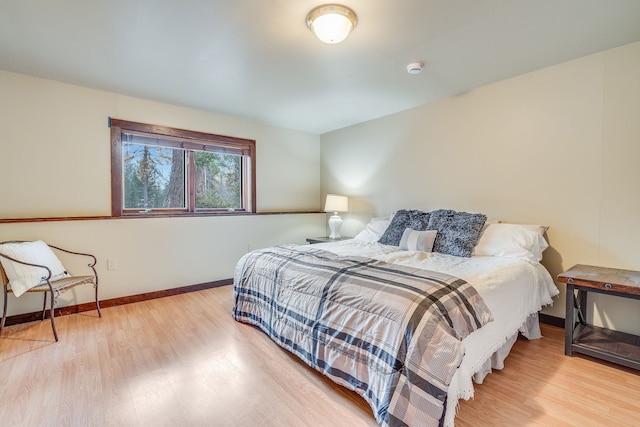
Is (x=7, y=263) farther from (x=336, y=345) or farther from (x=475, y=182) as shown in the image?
(x=475, y=182)

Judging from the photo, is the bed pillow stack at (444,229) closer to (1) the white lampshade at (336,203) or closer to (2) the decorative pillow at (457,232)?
(2) the decorative pillow at (457,232)

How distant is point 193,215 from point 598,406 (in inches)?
154

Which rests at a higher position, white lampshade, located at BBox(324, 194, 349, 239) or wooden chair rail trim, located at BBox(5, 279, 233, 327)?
white lampshade, located at BBox(324, 194, 349, 239)

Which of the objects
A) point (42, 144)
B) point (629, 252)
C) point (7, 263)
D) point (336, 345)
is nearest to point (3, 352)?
point (7, 263)

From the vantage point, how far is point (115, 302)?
10.2ft

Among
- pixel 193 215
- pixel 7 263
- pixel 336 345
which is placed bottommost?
pixel 336 345

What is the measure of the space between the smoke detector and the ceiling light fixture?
791 mm

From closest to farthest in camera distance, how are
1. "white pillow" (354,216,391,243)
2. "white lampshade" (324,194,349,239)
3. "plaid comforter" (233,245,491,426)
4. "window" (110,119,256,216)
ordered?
"plaid comforter" (233,245,491,426) → "window" (110,119,256,216) → "white pillow" (354,216,391,243) → "white lampshade" (324,194,349,239)

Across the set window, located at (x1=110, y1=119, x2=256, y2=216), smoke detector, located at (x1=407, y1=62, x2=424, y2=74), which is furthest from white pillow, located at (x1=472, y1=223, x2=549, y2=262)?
window, located at (x1=110, y1=119, x2=256, y2=216)

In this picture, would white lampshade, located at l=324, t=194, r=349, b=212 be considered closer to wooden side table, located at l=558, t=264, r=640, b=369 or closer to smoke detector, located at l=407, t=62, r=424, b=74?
smoke detector, located at l=407, t=62, r=424, b=74

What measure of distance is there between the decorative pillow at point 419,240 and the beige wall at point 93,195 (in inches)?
86.3

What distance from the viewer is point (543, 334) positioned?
8.11 feet

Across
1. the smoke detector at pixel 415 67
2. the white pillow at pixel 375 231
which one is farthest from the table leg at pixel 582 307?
the smoke detector at pixel 415 67

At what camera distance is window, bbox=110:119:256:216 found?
3.25 metres
